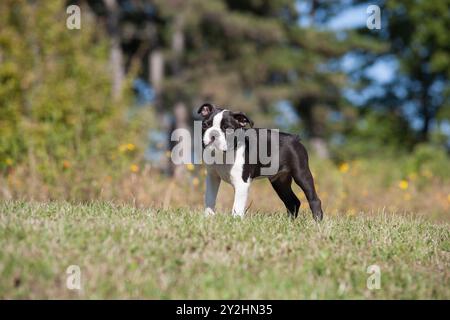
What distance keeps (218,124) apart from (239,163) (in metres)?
0.48

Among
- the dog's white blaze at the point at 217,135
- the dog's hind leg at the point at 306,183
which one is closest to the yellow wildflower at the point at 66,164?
the dog's white blaze at the point at 217,135

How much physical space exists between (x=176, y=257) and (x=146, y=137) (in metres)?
7.99

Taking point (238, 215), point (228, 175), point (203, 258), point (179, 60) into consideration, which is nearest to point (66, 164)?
point (228, 175)

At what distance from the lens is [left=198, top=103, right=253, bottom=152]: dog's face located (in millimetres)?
7062

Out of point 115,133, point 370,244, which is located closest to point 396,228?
point 370,244

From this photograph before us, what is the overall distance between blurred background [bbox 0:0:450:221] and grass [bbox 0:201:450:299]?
1.96m

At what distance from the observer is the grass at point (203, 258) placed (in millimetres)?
4996

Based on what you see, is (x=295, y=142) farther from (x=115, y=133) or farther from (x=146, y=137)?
(x=146, y=137)

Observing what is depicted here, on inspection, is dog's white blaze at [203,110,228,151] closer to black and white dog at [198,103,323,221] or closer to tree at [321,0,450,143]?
black and white dog at [198,103,323,221]

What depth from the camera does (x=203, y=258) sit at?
5.46m

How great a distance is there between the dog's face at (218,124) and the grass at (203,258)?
81 cm

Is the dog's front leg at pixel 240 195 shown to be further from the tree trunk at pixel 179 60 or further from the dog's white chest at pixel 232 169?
the tree trunk at pixel 179 60

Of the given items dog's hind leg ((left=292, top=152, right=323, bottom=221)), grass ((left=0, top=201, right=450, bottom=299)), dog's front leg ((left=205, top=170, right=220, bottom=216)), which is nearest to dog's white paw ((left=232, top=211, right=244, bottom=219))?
grass ((left=0, top=201, right=450, bottom=299))

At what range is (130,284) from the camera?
5012 mm
